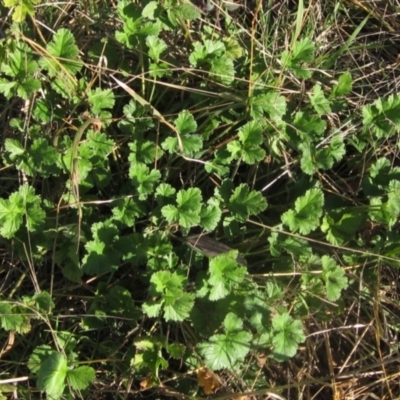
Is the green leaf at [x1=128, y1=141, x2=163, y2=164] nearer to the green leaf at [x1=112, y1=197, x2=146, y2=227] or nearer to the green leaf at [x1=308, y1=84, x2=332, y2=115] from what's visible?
the green leaf at [x1=112, y1=197, x2=146, y2=227]

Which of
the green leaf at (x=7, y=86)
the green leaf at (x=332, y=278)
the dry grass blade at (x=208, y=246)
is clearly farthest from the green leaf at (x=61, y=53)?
the green leaf at (x=332, y=278)

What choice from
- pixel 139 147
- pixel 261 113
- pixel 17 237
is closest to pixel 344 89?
pixel 261 113

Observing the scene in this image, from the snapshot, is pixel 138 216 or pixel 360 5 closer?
pixel 138 216

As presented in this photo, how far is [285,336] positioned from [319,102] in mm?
793

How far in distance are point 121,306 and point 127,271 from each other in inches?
6.3

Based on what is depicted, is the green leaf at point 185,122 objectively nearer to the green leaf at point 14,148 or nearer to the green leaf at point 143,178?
the green leaf at point 143,178

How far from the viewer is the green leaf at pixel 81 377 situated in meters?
2.02

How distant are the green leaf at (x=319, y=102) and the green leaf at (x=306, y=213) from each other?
0.30 m

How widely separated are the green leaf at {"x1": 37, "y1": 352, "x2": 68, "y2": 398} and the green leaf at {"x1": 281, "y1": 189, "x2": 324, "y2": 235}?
0.81 m

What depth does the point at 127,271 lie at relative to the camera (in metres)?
2.28

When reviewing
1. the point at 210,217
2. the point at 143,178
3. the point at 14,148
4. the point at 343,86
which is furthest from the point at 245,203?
the point at 14,148

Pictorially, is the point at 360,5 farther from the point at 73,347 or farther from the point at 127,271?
the point at 73,347

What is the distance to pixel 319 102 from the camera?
226 cm

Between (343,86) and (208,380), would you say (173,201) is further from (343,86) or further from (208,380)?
(343,86)
